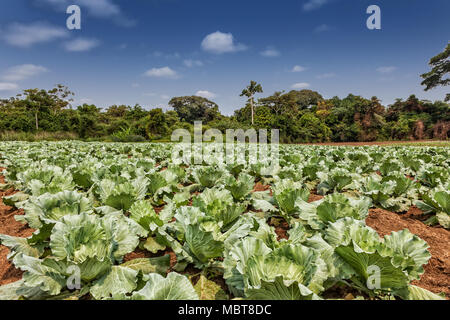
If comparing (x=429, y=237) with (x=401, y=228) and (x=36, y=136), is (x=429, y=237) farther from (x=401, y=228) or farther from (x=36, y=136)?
(x=36, y=136)

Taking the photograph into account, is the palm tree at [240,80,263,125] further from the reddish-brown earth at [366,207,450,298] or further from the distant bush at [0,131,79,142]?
the reddish-brown earth at [366,207,450,298]

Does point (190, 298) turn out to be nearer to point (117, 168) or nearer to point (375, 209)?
point (375, 209)

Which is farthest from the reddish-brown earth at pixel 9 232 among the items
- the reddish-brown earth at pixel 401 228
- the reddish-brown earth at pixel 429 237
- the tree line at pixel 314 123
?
the tree line at pixel 314 123

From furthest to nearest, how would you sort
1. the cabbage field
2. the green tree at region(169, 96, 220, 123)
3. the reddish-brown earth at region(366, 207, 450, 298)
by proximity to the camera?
the green tree at region(169, 96, 220, 123) < the reddish-brown earth at region(366, 207, 450, 298) < the cabbage field

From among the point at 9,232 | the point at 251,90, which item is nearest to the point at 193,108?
the point at 251,90

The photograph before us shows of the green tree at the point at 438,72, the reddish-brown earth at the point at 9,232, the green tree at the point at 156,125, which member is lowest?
the reddish-brown earth at the point at 9,232

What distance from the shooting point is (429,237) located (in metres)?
2.58

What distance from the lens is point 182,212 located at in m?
1.85

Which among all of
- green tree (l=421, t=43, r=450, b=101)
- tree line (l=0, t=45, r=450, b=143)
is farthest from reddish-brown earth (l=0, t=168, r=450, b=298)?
green tree (l=421, t=43, r=450, b=101)

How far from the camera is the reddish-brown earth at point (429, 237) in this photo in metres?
1.86

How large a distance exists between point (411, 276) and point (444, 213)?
2.12 meters

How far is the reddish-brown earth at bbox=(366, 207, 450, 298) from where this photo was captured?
1.86 m

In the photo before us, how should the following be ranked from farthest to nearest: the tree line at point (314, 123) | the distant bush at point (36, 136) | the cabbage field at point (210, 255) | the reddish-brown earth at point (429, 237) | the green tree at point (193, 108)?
the green tree at point (193, 108) < the tree line at point (314, 123) < the distant bush at point (36, 136) < the reddish-brown earth at point (429, 237) < the cabbage field at point (210, 255)

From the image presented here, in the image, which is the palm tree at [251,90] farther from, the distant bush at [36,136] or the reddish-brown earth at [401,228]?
the reddish-brown earth at [401,228]
